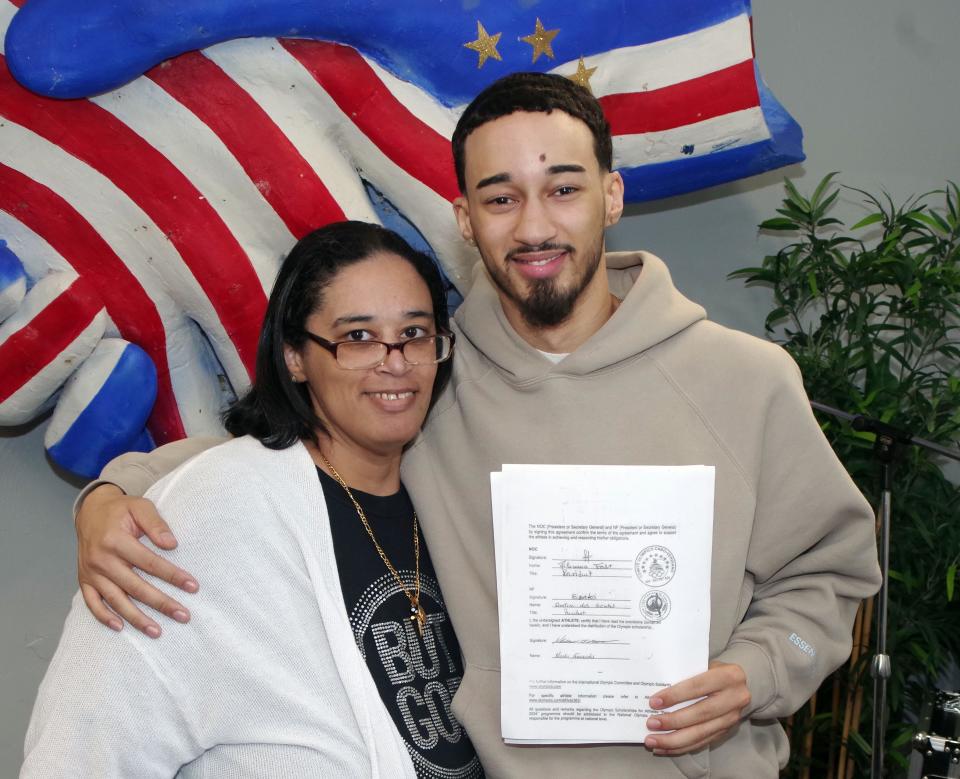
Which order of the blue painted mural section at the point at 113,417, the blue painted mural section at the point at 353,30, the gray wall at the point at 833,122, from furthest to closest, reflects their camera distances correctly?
1. the gray wall at the point at 833,122
2. the blue painted mural section at the point at 113,417
3. the blue painted mural section at the point at 353,30

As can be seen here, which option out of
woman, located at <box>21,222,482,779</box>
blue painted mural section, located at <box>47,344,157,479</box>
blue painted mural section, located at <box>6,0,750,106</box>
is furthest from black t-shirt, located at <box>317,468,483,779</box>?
blue painted mural section, located at <box>6,0,750,106</box>

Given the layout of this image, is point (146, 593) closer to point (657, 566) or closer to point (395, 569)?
point (395, 569)

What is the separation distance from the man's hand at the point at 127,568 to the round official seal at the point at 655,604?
58 cm

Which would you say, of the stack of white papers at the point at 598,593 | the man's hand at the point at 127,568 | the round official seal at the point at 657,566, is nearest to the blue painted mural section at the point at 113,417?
the man's hand at the point at 127,568

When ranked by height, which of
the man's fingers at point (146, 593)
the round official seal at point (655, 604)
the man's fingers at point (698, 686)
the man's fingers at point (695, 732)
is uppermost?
the round official seal at point (655, 604)

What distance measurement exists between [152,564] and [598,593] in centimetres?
57

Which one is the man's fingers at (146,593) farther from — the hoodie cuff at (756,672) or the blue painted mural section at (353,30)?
the blue painted mural section at (353,30)

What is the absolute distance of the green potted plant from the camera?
242cm

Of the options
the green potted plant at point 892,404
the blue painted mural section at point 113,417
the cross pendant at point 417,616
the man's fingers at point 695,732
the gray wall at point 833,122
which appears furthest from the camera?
the gray wall at point 833,122

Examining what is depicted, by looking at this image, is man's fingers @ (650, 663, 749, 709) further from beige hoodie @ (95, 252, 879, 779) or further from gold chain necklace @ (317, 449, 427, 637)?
gold chain necklace @ (317, 449, 427, 637)

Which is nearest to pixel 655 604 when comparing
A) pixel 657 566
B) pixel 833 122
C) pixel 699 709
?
pixel 657 566

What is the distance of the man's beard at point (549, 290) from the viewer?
150cm

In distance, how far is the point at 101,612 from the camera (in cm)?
127

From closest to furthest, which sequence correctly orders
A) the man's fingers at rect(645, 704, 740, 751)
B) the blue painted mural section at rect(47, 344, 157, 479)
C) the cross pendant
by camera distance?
the man's fingers at rect(645, 704, 740, 751) → the cross pendant → the blue painted mural section at rect(47, 344, 157, 479)
